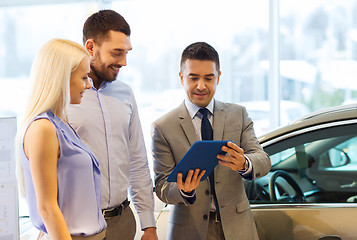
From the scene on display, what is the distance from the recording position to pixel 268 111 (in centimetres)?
651

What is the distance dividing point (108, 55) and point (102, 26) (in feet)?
0.42

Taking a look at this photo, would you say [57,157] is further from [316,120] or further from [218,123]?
[316,120]

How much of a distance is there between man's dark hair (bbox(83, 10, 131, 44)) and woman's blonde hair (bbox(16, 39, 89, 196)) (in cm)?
40

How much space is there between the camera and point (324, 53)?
631cm

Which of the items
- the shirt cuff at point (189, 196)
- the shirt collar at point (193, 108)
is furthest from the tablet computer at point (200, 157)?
the shirt collar at point (193, 108)

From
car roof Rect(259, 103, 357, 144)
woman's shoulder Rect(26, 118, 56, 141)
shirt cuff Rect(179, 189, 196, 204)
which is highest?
woman's shoulder Rect(26, 118, 56, 141)

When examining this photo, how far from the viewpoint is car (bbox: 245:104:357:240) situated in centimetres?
229

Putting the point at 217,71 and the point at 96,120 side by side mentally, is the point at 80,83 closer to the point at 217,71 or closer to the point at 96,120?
the point at 96,120

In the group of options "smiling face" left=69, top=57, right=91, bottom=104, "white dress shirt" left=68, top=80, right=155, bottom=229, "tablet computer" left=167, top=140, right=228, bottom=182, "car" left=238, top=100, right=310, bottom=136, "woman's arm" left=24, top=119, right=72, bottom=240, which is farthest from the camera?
Answer: "car" left=238, top=100, right=310, bottom=136

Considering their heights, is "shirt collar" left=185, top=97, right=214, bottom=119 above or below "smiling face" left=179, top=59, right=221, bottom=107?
below

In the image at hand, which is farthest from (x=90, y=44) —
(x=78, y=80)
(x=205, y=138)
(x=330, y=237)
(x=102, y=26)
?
(x=330, y=237)

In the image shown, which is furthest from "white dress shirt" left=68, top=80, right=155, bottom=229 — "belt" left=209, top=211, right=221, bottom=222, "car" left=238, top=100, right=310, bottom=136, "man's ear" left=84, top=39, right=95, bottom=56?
"car" left=238, top=100, right=310, bottom=136

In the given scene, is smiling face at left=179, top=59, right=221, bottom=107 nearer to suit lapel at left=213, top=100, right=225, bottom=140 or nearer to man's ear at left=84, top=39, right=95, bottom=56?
suit lapel at left=213, top=100, right=225, bottom=140

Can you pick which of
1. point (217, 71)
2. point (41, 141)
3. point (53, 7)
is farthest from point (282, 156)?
point (53, 7)
